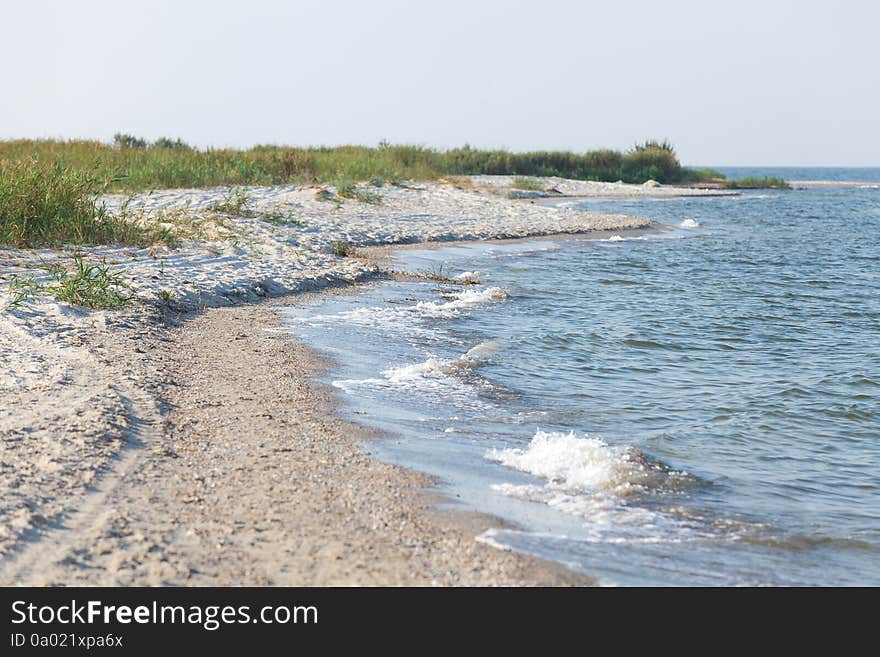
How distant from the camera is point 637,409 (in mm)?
8312

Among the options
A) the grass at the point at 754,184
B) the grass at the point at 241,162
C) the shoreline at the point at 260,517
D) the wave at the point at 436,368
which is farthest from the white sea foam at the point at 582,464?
the grass at the point at 754,184

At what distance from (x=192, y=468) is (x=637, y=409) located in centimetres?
429

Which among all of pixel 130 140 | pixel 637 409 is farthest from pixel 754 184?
pixel 637 409

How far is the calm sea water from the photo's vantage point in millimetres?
5199

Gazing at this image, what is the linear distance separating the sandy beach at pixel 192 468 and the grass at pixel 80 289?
8.0 inches

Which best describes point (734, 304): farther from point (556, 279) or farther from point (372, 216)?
point (372, 216)

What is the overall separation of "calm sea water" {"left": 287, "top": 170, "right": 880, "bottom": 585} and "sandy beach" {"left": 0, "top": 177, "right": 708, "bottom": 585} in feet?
1.35

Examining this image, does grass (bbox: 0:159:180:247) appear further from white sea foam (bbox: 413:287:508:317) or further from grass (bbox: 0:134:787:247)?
white sea foam (bbox: 413:287:508:317)

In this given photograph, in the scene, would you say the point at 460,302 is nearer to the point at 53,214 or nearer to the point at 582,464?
the point at 53,214

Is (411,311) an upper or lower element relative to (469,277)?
lower

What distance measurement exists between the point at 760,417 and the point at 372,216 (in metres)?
15.4

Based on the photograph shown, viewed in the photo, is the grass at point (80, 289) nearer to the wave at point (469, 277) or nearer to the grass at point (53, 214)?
the grass at point (53, 214)

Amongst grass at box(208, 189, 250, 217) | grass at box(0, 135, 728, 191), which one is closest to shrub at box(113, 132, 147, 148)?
grass at box(0, 135, 728, 191)

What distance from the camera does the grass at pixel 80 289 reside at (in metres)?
9.54
